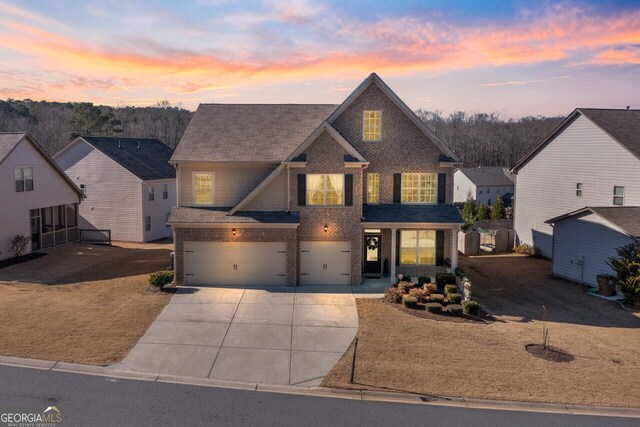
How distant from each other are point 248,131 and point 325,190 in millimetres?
6052

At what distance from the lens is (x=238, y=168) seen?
2589 cm

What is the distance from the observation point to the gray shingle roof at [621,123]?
2870 cm

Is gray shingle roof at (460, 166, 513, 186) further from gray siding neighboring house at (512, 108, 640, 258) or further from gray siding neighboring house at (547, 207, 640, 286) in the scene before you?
gray siding neighboring house at (547, 207, 640, 286)

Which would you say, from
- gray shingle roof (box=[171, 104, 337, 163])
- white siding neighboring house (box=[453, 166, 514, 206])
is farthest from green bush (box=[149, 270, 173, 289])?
white siding neighboring house (box=[453, 166, 514, 206])

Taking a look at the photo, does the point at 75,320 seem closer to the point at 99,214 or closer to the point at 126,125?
the point at 99,214

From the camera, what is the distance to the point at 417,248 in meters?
25.6

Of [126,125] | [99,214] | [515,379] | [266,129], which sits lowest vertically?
[515,379]

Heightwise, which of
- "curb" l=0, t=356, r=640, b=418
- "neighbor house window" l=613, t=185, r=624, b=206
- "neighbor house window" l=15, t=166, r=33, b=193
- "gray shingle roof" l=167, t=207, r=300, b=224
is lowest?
"curb" l=0, t=356, r=640, b=418

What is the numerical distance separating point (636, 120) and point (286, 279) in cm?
2396

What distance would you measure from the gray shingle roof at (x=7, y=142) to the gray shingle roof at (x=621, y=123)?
35042 mm

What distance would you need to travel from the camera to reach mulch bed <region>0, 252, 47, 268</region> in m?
28.8

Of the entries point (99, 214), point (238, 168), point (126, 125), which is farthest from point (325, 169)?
point (126, 125)

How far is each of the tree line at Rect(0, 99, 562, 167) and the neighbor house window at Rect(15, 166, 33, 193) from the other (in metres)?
62.4

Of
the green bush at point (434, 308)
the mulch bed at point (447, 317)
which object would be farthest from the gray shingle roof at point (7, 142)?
the green bush at point (434, 308)
